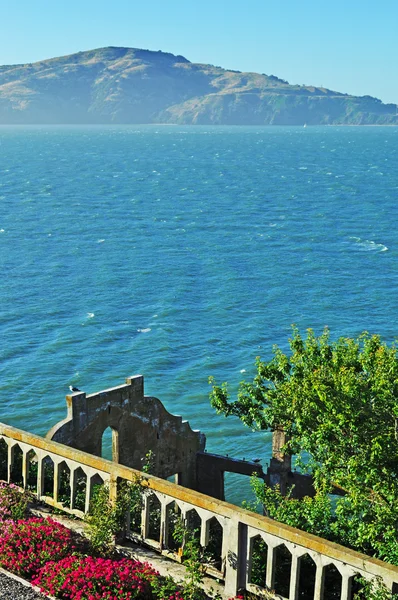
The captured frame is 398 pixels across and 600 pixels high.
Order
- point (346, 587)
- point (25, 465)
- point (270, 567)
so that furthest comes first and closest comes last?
point (25, 465) → point (270, 567) → point (346, 587)

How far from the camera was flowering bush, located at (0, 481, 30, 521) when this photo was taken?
17.6 m

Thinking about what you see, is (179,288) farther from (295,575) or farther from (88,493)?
(295,575)

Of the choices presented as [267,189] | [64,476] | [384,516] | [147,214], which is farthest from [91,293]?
[267,189]

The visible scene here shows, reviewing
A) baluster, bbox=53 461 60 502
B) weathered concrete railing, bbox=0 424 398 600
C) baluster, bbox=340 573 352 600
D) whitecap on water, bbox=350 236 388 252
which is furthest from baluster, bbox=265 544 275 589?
whitecap on water, bbox=350 236 388 252

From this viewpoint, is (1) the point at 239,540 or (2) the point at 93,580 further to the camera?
(1) the point at 239,540

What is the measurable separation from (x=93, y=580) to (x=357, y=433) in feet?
28.4

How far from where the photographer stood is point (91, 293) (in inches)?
3361

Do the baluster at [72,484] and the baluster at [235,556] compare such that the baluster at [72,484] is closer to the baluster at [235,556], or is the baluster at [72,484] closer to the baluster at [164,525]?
the baluster at [164,525]

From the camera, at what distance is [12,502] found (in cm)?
1820

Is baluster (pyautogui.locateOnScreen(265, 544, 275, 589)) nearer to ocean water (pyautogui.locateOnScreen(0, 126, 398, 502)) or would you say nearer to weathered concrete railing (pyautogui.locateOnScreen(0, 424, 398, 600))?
weathered concrete railing (pyautogui.locateOnScreen(0, 424, 398, 600))

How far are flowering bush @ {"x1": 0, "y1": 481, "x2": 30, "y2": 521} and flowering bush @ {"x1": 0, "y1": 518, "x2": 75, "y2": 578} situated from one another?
67cm

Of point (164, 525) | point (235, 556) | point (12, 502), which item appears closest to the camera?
point (235, 556)

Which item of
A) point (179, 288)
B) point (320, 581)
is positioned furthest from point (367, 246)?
point (320, 581)

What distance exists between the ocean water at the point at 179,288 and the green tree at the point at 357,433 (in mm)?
27352
